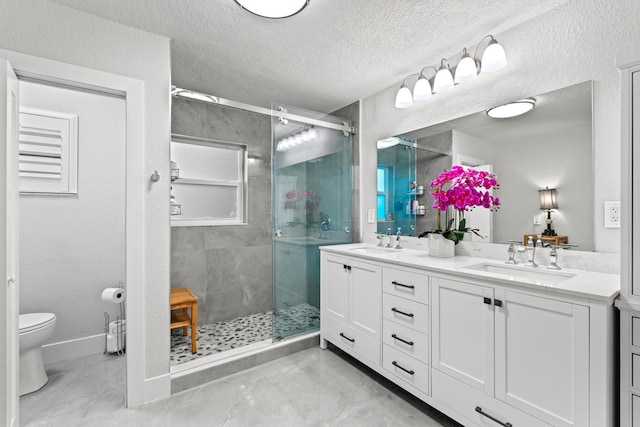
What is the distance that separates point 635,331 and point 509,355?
45cm

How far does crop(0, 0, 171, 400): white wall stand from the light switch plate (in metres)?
2.49

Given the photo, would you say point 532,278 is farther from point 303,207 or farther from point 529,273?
point 303,207

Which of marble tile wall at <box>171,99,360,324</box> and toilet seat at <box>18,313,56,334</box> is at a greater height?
marble tile wall at <box>171,99,360,324</box>

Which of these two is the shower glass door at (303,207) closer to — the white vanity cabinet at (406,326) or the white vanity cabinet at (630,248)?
the white vanity cabinet at (406,326)

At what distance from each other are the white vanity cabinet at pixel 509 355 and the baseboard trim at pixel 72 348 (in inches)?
107

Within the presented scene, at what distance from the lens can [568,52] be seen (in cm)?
163

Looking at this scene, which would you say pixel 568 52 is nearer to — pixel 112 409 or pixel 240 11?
pixel 240 11

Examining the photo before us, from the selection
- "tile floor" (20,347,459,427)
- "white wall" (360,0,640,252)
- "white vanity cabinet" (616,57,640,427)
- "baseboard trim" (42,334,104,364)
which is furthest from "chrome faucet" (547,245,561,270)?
"baseboard trim" (42,334,104,364)

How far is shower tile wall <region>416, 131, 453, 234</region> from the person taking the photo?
2.25 metres

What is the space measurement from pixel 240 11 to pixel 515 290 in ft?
6.73

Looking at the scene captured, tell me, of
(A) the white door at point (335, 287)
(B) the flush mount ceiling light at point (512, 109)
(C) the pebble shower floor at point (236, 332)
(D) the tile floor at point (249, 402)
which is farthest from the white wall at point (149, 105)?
(B) the flush mount ceiling light at point (512, 109)

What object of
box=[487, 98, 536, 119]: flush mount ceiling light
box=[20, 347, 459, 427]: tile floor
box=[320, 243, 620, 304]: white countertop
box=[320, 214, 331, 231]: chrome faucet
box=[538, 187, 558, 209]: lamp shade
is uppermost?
box=[487, 98, 536, 119]: flush mount ceiling light

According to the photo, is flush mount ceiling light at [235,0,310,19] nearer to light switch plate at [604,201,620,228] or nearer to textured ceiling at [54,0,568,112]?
textured ceiling at [54,0,568,112]

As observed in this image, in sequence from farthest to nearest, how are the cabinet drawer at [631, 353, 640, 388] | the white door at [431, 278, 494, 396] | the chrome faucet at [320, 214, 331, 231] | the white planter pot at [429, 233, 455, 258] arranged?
1. the chrome faucet at [320, 214, 331, 231]
2. the white planter pot at [429, 233, 455, 258]
3. the white door at [431, 278, 494, 396]
4. the cabinet drawer at [631, 353, 640, 388]
